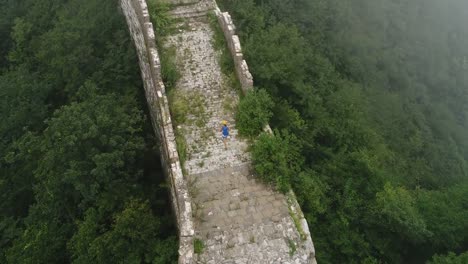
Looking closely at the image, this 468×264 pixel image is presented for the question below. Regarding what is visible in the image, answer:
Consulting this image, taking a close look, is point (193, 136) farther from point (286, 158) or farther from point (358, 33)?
point (358, 33)

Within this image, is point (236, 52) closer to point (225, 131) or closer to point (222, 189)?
point (225, 131)

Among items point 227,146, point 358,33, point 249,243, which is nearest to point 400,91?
point 358,33

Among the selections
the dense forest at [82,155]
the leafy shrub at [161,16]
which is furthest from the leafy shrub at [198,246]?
the leafy shrub at [161,16]

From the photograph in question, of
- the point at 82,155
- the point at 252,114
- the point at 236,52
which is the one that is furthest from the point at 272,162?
the point at 82,155

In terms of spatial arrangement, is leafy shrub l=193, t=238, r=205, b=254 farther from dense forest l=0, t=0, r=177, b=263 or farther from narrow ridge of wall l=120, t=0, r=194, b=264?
dense forest l=0, t=0, r=177, b=263

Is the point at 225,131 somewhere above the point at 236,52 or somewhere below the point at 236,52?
below

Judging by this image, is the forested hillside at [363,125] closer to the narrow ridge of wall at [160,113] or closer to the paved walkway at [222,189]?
the paved walkway at [222,189]
